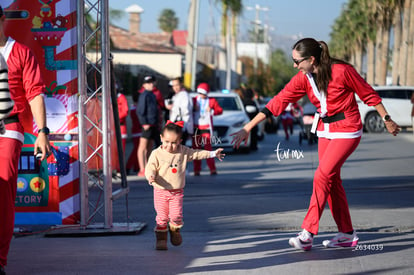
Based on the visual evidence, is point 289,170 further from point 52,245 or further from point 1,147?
point 1,147

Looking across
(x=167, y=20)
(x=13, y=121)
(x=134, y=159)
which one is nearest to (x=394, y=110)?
(x=134, y=159)

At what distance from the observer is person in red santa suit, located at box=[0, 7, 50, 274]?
18.8ft

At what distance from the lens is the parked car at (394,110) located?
3200cm

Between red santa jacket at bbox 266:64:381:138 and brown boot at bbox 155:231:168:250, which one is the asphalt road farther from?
red santa jacket at bbox 266:64:381:138

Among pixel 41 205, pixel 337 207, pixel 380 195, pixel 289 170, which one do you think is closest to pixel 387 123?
pixel 337 207

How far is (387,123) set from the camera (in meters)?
6.66

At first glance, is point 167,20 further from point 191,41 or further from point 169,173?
point 169,173

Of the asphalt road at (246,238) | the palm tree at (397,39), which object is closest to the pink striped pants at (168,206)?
the asphalt road at (246,238)

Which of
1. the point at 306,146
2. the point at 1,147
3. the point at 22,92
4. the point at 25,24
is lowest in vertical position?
the point at 306,146

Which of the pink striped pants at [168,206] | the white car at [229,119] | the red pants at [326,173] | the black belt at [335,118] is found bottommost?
the white car at [229,119]

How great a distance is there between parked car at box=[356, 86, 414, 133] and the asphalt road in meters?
18.4

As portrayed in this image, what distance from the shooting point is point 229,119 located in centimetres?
2097

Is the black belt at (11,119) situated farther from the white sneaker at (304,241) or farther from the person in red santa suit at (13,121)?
the white sneaker at (304,241)

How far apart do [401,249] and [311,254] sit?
2.64ft
